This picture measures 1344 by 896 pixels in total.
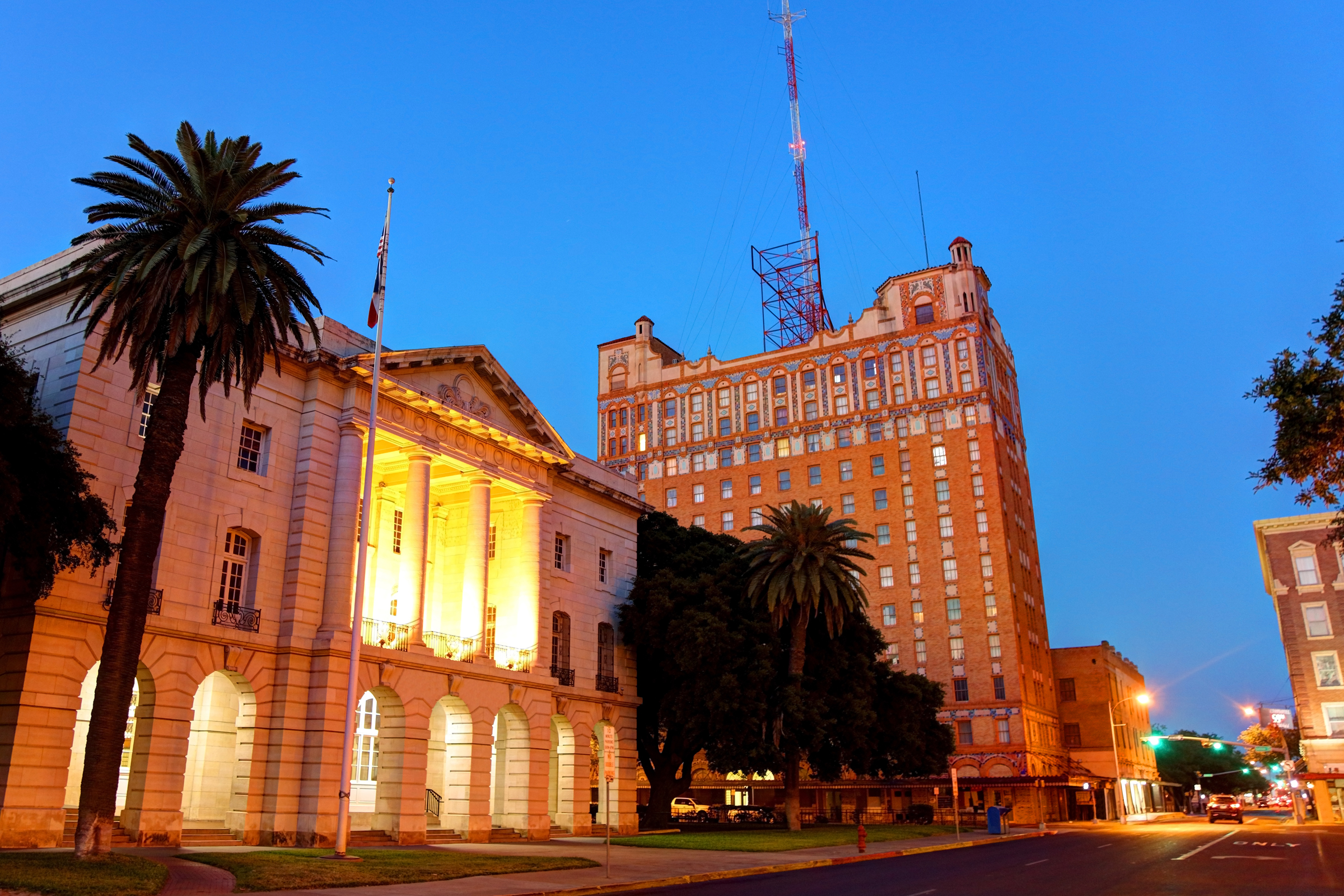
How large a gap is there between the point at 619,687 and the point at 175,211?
31.5m

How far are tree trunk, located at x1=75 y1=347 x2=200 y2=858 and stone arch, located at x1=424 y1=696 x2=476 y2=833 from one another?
1474cm

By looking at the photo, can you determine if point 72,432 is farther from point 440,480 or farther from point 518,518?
point 518,518

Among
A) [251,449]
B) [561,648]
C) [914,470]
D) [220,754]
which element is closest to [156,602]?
[251,449]

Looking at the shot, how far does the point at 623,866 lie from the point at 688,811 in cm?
4502

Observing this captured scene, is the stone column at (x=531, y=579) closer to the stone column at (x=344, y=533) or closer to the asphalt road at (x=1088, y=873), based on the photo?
the stone column at (x=344, y=533)

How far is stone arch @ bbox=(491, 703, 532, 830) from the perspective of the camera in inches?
1622

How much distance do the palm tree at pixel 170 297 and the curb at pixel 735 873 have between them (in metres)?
10.7

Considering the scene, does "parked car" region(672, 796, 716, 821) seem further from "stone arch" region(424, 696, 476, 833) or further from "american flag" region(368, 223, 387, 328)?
"american flag" region(368, 223, 387, 328)

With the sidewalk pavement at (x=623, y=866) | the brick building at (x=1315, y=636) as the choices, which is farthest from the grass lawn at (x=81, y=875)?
the brick building at (x=1315, y=636)

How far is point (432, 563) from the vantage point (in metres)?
44.1

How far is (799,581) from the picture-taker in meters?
48.8

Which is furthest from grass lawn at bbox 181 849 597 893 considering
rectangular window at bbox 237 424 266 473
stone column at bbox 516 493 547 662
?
stone column at bbox 516 493 547 662

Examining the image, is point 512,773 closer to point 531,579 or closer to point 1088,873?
point 531,579

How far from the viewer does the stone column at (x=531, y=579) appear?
142 feet
